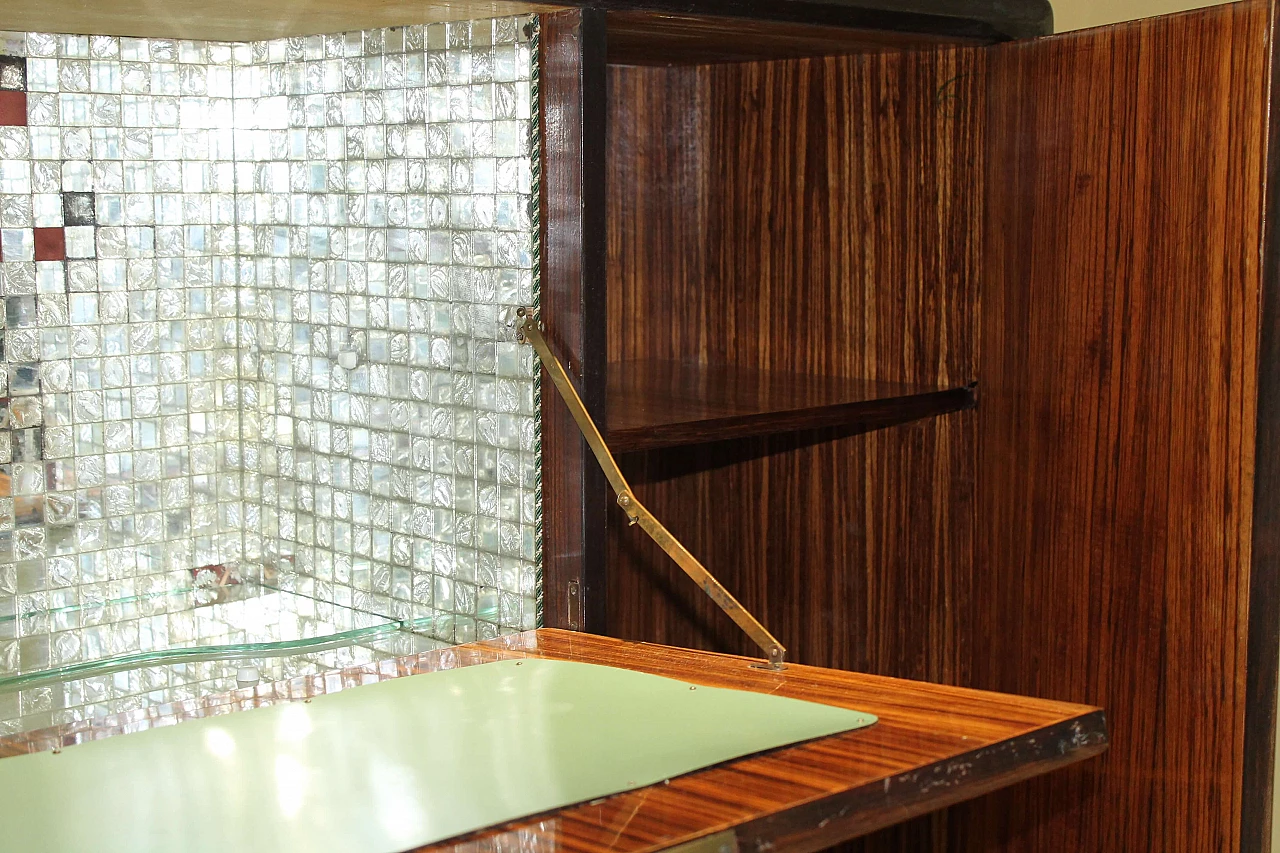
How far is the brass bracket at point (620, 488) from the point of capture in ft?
4.28

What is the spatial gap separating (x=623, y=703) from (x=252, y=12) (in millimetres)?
806

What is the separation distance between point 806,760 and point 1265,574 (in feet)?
2.36

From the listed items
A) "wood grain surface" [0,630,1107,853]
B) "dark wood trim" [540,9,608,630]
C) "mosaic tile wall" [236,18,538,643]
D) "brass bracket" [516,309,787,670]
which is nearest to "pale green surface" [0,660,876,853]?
"wood grain surface" [0,630,1107,853]

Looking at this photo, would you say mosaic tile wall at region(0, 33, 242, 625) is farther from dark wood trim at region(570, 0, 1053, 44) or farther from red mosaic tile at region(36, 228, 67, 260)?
dark wood trim at region(570, 0, 1053, 44)

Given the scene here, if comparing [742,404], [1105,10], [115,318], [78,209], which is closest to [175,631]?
[115,318]

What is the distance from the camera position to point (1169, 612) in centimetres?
157

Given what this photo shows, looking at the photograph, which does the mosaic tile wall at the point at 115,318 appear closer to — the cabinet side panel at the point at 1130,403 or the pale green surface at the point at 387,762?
the pale green surface at the point at 387,762

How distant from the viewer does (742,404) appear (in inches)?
69.9

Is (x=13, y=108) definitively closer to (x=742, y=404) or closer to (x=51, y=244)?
(x=51, y=244)

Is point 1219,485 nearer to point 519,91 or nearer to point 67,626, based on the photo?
point 519,91

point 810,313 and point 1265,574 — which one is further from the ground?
point 810,313

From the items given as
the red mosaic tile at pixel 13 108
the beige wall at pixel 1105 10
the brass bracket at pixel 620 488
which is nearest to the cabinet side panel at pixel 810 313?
the beige wall at pixel 1105 10

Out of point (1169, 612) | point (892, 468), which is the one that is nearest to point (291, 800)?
point (1169, 612)

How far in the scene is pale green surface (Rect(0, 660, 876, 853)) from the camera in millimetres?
918
